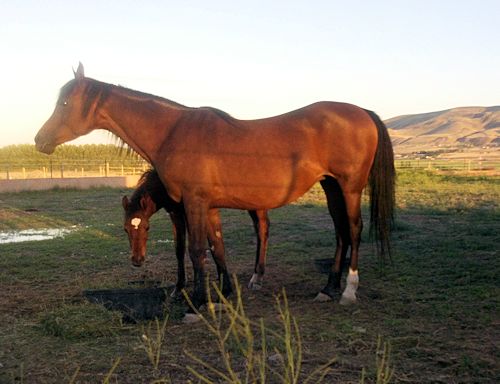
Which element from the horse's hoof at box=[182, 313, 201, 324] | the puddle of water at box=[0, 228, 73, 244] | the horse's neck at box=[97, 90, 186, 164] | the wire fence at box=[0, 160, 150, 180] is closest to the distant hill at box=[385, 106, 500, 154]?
the wire fence at box=[0, 160, 150, 180]

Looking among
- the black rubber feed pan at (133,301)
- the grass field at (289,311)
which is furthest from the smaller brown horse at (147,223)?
the grass field at (289,311)

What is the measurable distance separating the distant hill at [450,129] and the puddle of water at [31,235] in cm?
11016

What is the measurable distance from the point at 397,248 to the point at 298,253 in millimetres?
1544

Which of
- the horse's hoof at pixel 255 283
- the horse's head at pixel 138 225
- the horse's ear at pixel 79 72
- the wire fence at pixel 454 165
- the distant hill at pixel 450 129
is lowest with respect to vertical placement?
the horse's hoof at pixel 255 283

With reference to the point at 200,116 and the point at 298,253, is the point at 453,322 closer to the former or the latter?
the point at 200,116

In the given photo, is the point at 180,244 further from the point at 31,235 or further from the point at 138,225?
the point at 31,235

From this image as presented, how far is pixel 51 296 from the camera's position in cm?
607

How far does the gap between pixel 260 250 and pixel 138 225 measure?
1558 millimetres

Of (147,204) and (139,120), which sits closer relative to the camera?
(139,120)

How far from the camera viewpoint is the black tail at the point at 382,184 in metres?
5.74

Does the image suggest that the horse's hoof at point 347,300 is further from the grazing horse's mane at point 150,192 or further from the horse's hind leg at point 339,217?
the grazing horse's mane at point 150,192

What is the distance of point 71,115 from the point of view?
18.5 feet

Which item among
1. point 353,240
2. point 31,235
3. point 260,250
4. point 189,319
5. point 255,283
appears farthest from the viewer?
point 31,235

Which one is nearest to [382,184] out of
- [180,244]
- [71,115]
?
[180,244]
